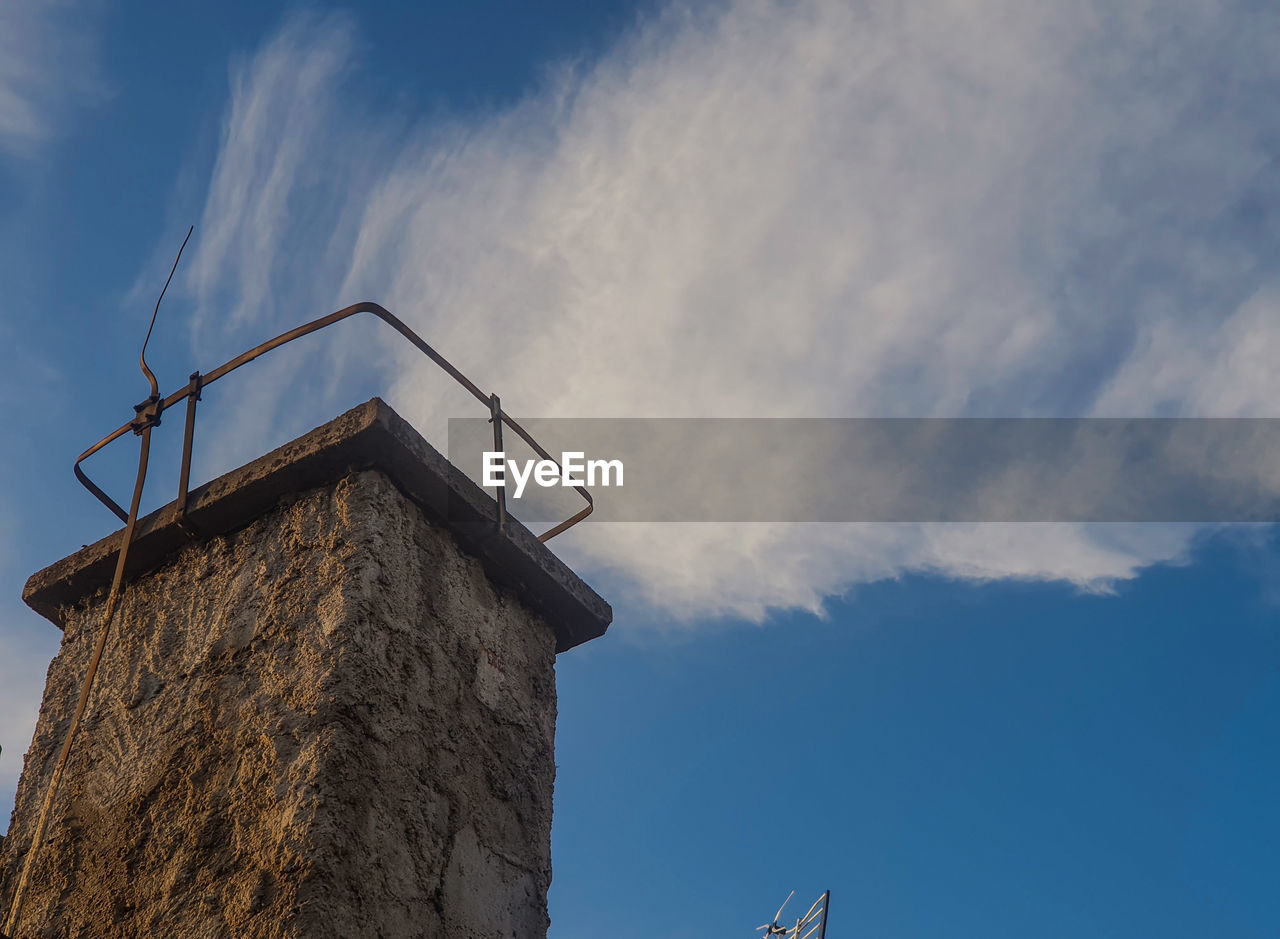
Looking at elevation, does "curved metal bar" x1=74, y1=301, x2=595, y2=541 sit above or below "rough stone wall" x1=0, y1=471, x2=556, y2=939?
above

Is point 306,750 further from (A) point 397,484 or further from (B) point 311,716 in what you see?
(A) point 397,484

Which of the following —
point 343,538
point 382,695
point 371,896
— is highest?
point 343,538

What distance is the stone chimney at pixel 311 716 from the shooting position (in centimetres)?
192

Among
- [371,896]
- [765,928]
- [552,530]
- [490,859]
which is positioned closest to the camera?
[371,896]

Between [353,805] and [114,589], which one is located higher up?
[114,589]

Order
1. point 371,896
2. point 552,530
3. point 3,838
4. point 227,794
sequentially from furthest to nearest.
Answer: point 552,530
point 3,838
point 227,794
point 371,896

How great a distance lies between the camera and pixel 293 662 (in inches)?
82.2

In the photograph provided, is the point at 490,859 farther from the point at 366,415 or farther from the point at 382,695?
the point at 366,415

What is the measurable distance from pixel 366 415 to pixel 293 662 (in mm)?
536

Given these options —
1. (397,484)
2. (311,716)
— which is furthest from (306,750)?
(397,484)

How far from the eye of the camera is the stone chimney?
192 centimetres

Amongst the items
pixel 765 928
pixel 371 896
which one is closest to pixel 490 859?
pixel 371 896

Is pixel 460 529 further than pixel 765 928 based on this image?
No

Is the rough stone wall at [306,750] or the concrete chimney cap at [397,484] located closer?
the rough stone wall at [306,750]
